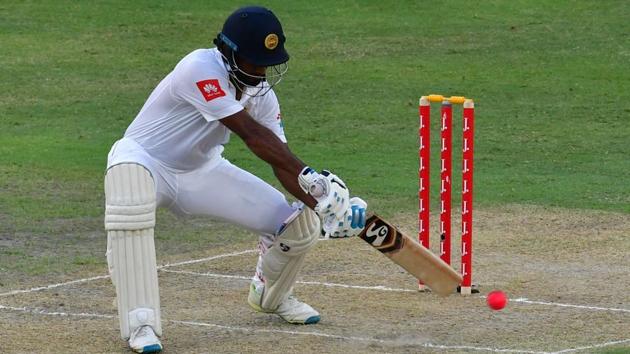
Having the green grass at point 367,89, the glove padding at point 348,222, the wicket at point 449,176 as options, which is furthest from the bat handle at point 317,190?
the green grass at point 367,89

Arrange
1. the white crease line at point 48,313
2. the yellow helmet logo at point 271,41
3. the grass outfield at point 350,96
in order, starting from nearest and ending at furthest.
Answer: the yellow helmet logo at point 271,41 < the white crease line at point 48,313 < the grass outfield at point 350,96

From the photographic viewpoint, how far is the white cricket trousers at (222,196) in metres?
6.98

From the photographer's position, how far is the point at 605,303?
766 centimetres

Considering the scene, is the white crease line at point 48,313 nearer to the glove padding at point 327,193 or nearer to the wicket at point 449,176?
the glove padding at point 327,193

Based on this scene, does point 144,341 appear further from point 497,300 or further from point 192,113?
point 497,300

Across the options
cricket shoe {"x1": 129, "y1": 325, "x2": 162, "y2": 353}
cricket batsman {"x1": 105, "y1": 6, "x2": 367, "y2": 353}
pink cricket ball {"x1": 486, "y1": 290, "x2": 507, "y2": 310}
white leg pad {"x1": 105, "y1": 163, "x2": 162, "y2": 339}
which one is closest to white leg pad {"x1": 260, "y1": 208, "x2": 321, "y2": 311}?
cricket batsman {"x1": 105, "y1": 6, "x2": 367, "y2": 353}

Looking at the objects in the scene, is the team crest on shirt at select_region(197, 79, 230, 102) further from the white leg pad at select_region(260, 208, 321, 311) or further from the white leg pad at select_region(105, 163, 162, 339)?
the white leg pad at select_region(260, 208, 321, 311)

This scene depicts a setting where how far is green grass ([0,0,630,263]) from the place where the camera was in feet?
37.1

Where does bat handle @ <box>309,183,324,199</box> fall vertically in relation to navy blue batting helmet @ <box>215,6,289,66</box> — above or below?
below

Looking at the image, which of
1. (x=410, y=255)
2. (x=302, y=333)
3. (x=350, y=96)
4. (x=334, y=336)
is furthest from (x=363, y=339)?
(x=350, y=96)

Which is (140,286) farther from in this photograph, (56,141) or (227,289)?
(56,141)

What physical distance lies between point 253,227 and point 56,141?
6.15 metres

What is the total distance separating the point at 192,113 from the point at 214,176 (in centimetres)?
38

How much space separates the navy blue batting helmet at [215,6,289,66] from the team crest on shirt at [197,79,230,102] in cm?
20
